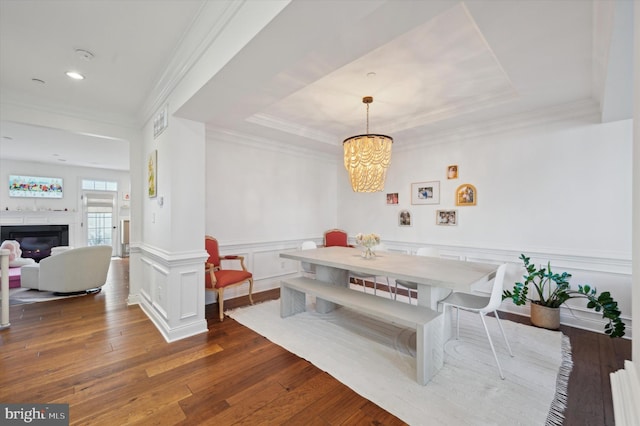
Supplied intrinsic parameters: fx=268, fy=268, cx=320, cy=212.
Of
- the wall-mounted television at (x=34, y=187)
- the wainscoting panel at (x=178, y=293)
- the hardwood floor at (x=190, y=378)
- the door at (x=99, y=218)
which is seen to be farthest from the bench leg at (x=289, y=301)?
the wall-mounted television at (x=34, y=187)

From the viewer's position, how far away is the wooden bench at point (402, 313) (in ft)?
6.83

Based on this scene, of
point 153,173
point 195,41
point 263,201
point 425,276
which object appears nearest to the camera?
point 195,41

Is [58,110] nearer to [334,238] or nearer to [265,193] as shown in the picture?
[265,193]

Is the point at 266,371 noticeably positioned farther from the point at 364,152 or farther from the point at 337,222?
the point at 337,222

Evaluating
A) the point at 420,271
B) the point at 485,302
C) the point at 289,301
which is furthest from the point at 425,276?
the point at 289,301

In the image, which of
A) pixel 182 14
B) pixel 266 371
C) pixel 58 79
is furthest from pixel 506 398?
pixel 58 79

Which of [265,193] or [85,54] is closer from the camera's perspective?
[85,54]

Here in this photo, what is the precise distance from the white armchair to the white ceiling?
85.7 inches

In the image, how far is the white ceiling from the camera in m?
1.67

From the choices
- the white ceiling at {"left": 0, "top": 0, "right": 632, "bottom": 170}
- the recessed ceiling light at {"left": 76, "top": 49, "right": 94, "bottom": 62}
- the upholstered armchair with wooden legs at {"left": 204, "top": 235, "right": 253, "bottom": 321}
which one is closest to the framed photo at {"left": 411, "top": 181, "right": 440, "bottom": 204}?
the white ceiling at {"left": 0, "top": 0, "right": 632, "bottom": 170}

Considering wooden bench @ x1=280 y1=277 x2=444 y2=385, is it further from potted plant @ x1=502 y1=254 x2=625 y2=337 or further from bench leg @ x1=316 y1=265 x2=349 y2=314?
potted plant @ x1=502 y1=254 x2=625 y2=337

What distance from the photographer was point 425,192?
4.44 meters

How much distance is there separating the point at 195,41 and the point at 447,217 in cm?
390

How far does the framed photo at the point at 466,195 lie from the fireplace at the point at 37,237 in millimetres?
9421
